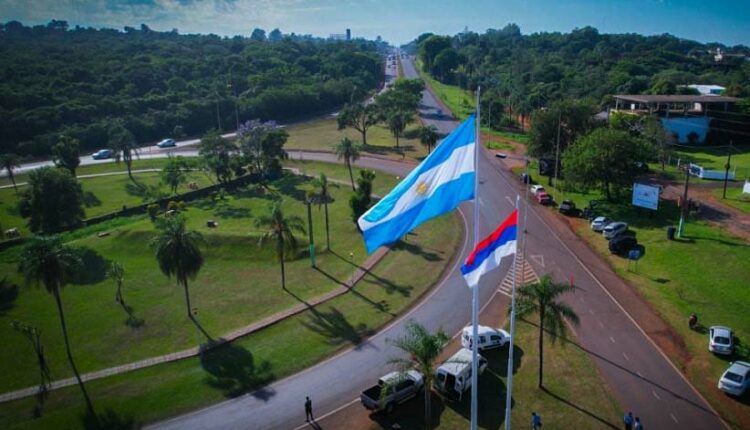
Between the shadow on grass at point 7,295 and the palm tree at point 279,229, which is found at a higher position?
the palm tree at point 279,229

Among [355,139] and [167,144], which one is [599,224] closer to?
[355,139]

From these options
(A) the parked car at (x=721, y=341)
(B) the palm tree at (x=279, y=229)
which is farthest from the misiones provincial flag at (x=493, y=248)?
(B) the palm tree at (x=279, y=229)

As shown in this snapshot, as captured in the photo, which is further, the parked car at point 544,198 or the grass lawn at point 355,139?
the grass lawn at point 355,139

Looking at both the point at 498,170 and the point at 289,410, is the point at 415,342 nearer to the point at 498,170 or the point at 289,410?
the point at 289,410

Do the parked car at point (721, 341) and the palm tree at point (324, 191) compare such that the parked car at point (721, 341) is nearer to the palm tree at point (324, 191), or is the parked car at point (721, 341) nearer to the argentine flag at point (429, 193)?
the argentine flag at point (429, 193)

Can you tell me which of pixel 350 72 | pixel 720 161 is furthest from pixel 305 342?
pixel 350 72

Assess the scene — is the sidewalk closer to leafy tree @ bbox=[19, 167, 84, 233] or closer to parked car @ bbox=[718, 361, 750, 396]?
parked car @ bbox=[718, 361, 750, 396]

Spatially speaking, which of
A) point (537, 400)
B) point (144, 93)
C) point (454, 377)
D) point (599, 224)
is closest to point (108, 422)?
point (454, 377)

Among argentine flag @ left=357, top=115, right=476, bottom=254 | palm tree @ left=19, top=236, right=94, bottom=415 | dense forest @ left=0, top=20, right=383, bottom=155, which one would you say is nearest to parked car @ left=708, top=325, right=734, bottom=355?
argentine flag @ left=357, top=115, right=476, bottom=254
